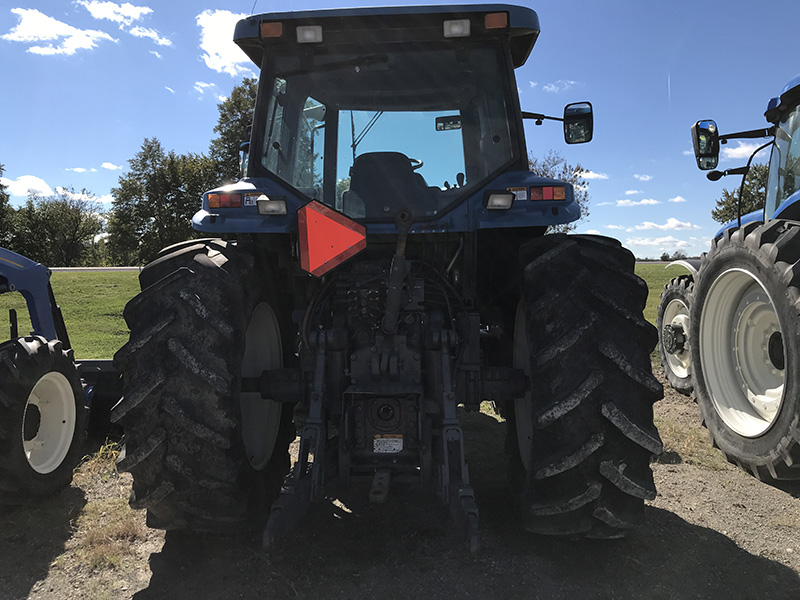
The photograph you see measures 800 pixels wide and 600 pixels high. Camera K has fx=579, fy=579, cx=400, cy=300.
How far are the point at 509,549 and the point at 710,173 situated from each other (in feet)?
13.5

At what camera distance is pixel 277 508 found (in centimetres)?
227

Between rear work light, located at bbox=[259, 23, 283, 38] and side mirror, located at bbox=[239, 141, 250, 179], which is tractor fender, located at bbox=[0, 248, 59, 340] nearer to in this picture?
side mirror, located at bbox=[239, 141, 250, 179]

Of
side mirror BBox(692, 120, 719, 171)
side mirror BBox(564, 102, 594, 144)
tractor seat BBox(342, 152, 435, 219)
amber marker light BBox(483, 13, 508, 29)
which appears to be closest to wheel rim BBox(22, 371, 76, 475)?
tractor seat BBox(342, 152, 435, 219)

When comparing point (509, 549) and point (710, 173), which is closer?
point (509, 549)

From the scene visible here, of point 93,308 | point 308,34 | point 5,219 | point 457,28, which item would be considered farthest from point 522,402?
point 5,219

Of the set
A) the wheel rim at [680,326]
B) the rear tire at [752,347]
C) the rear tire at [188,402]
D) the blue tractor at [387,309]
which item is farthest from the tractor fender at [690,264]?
the rear tire at [188,402]

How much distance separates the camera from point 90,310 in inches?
543

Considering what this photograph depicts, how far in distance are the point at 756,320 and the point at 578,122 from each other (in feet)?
6.64

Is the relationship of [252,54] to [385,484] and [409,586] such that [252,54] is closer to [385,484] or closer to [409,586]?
[385,484]

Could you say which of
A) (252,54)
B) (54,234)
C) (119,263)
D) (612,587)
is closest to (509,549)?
(612,587)

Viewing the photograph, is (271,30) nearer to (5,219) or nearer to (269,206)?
(269,206)

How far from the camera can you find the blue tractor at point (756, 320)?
11.1ft

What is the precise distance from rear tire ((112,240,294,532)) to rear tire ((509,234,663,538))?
4.30ft

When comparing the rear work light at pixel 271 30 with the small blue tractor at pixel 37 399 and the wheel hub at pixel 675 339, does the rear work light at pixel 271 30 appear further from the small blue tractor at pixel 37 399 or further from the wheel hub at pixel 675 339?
the wheel hub at pixel 675 339
